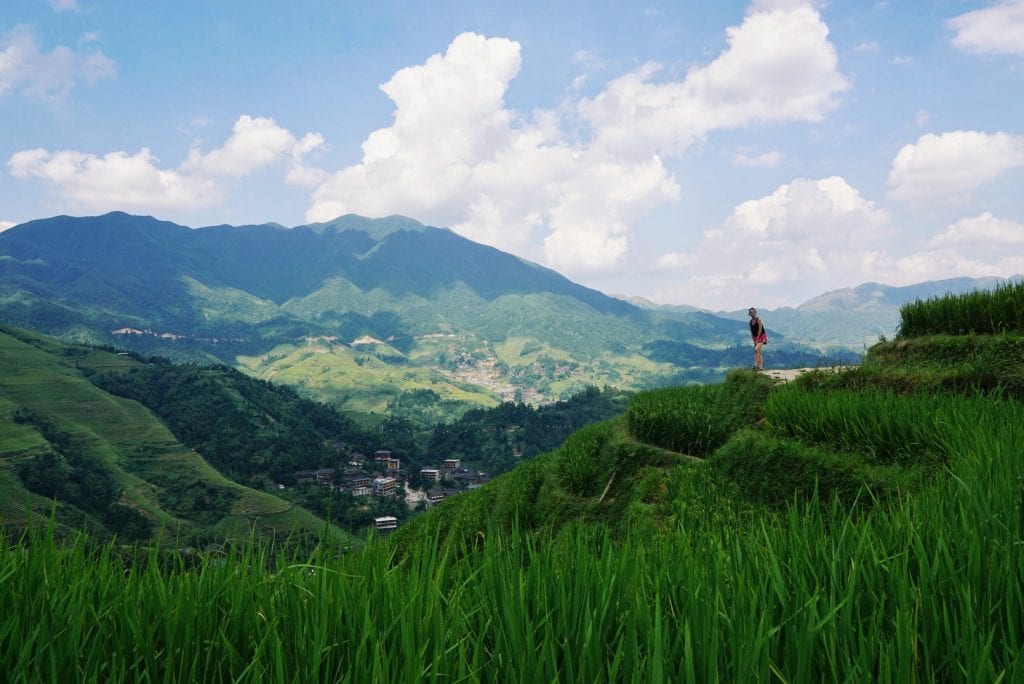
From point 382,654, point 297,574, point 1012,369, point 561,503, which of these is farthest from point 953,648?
point 561,503

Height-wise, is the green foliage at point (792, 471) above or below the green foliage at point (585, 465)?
above

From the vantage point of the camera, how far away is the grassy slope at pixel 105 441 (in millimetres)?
106312

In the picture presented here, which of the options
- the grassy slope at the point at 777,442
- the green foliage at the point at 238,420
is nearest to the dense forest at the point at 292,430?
the green foliage at the point at 238,420

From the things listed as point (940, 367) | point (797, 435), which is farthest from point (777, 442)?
point (940, 367)

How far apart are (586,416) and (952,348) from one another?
164370 millimetres

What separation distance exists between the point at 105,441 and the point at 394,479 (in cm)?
6827

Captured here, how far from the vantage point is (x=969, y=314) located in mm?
9375

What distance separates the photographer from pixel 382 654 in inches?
55.4

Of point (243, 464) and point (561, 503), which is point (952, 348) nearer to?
point (561, 503)

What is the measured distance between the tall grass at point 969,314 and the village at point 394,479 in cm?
12331

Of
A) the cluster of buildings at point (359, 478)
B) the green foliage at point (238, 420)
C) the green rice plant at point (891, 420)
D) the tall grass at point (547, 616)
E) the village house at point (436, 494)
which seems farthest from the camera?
the green foliage at point (238, 420)

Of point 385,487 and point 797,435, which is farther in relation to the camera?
point 385,487

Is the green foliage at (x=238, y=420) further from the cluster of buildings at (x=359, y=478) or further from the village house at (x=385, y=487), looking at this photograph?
the village house at (x=385, y=487)

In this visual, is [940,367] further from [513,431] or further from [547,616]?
[513,431]
